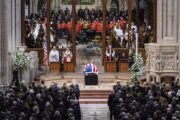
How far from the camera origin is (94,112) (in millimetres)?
30531

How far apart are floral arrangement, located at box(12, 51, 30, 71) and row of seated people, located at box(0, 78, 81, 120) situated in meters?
5.79

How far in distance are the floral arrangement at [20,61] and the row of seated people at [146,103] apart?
7082 mm

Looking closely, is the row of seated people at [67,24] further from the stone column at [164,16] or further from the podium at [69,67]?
the stone column at [164,16]

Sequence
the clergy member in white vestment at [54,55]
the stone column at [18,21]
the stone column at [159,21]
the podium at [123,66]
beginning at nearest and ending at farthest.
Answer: the clergy member in white vestment at [54,55]
the podium at [123,66]
the stone column at [159,21]
the stone column at [18,21]

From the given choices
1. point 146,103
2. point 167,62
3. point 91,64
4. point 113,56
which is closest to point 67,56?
point 113,56

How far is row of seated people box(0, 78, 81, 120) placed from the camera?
23594 mm

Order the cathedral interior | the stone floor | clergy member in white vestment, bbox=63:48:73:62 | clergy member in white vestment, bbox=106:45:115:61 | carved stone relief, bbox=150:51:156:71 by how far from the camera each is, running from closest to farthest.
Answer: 1. the cathedral interior
2. the stone floor
3. carved stone relief, bbox=150:51:156:71
4. clergy member in white vestment, bbox=63:48:73:62
5. clergy member in white vestment, bbox=106:45:115:61

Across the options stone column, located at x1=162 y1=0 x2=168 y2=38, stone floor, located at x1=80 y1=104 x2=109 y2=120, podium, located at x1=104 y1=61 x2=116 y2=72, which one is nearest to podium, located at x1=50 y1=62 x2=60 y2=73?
podium, located at x1=104 y1=61 x2=116 y2=72

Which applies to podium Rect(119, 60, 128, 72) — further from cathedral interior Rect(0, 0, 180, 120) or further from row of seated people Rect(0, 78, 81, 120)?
row of seated people Rect(0, 78, 81, 120)

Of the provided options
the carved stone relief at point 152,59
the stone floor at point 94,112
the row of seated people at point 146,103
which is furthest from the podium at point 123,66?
the row of seated people at point 146,103

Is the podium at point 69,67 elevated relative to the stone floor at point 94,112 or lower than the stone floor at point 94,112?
elevated

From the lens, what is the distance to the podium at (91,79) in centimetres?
3538

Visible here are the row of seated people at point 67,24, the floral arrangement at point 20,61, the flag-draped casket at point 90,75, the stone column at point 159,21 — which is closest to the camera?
the floral arrangement at point 20,61

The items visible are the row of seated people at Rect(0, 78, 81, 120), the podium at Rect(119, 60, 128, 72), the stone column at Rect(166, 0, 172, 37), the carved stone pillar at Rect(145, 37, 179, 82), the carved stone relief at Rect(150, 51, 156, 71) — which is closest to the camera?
the row of seated people at Rect(0, 78, 81, 120)
